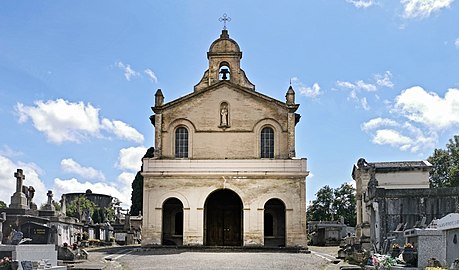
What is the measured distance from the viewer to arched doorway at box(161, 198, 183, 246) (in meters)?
37.8

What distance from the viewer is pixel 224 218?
39.7 metres

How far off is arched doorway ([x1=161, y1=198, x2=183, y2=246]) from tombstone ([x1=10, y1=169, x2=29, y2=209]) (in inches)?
340

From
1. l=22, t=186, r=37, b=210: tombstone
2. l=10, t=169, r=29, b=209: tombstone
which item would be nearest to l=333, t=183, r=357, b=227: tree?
l=22, t=186, r=37, b=210: tombstone

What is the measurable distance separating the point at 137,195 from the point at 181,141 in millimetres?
26416

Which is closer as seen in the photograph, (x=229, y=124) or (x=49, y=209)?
(x=229, y=124)

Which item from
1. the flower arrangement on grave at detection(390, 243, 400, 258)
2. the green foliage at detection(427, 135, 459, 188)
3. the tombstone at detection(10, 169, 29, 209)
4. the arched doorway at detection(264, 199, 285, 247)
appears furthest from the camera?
the green foliage at detection(427, 135, 459, 188)

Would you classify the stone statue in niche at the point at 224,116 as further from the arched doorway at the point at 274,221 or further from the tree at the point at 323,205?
the tree at the point at 323,205

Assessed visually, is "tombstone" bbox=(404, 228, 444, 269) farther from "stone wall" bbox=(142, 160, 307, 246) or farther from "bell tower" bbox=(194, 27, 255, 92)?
"bell tower" bbox=(194, 27, 255, 92)

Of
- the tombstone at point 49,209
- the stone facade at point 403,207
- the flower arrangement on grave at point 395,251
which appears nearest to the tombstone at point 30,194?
the tombstone at point 49,209

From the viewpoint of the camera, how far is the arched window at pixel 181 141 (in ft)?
123

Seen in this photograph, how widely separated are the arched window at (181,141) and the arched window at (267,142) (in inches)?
184

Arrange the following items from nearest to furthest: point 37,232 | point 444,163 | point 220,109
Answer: point 37,232 < point 220,109 < point 444,163

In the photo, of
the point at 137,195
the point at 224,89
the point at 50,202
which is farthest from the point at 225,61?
the point at 137,195

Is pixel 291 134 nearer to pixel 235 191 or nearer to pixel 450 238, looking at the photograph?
pixel 235 191
